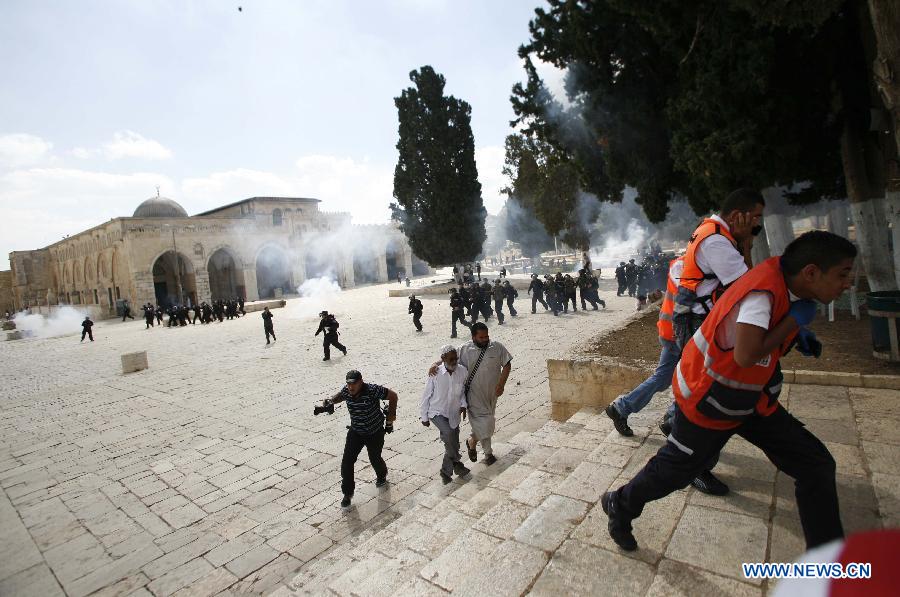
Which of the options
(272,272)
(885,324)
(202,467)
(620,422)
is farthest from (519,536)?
(272,272)

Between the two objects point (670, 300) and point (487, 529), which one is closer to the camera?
point (487, 529)

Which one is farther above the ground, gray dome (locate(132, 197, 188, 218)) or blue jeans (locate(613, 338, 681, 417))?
gray dome (locate(132, 197, 188, 218))

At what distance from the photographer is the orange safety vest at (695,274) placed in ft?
8.98

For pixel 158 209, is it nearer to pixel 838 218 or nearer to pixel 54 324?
pixel 54 324

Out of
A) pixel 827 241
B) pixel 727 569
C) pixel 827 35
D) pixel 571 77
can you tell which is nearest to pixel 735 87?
pixel 827 35

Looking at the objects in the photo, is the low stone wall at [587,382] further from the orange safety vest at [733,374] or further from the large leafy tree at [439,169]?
the large leafy tree at [439,169]

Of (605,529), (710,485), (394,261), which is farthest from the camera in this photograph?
(394,261)

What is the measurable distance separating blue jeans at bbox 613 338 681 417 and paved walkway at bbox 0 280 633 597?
1.87m

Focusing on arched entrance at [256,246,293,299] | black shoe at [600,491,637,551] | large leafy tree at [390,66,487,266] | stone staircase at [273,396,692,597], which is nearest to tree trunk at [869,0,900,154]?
stone staircase at [273,396,692,597]

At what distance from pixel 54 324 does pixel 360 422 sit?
3573 centimetres

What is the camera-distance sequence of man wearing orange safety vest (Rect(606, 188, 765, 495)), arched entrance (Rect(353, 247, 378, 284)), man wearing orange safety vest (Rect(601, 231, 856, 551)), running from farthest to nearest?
1. arched entrance (Rect(353, 247, 378, 284))
2. man wearing orange safety vest (Rect(606, 188, 765, 495))
3. man wearing orange safety vest (Rect(601, 231, 856, 551))

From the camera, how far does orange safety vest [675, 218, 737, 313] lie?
2.74m

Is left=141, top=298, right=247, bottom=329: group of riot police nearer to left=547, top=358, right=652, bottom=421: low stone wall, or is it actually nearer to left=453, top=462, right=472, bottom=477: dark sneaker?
left=547, top=358, right=652, bottom=421: low stone wall

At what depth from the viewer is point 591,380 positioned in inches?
212
